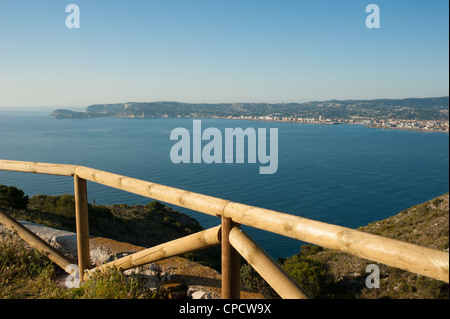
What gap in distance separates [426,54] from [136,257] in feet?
325

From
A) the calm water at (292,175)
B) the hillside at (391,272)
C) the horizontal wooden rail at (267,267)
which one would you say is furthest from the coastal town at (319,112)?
the horizontal wooden rail at (267,267)

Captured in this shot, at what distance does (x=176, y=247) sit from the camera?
6.60 feet

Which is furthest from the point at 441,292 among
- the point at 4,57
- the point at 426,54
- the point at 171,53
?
the point at 171,53

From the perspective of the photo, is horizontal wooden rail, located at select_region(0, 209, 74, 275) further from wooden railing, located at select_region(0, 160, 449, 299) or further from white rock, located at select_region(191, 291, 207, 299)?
white rock, located at select_region(191, 291, 207, 299)

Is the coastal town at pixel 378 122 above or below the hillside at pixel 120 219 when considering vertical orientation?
above

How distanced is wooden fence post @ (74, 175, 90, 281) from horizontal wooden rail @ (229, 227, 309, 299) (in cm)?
156

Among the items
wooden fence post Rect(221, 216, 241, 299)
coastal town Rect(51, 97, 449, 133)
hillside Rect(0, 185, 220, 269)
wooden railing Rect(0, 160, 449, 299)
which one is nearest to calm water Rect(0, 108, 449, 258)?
coastal town Rect(51, 97, 449, 133)

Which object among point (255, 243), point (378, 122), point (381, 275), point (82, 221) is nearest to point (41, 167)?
point (82, 221)

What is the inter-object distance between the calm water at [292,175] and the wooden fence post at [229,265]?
122 feet

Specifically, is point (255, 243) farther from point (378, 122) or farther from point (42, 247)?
point (378, 122)

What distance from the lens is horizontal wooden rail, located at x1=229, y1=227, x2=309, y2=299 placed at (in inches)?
53.7

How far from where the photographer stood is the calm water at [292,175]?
1933 inches

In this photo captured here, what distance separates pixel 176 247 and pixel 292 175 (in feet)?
209

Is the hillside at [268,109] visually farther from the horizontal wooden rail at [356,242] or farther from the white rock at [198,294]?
the horizontal wooden rail at [356,242]
